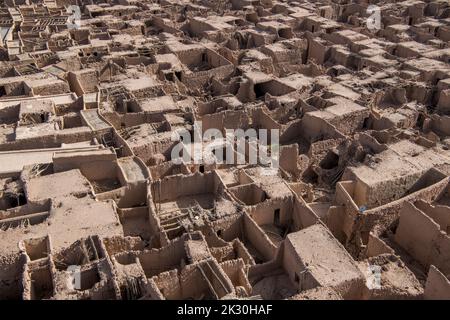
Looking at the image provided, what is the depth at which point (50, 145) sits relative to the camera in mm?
22250

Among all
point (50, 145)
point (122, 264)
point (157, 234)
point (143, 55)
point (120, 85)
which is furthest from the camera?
point (143, 55)

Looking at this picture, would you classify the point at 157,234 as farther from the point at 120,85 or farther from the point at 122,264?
the point at 120,85

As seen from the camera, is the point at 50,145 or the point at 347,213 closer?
the point at 347,213

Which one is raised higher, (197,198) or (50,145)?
(50,145)

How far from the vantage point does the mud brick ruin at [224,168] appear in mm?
15203

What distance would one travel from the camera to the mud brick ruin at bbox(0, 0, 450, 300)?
15203mm

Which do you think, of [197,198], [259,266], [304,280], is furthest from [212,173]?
[304,280]

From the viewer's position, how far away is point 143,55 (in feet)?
111

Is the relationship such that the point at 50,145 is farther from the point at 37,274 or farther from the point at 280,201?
the point at 280,201

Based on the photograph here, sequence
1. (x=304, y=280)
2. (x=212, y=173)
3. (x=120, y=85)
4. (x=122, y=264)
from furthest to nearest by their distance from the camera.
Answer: (x=120, y=85), (x=212, y=173), (x=122, y=264), (x=304, y=280)

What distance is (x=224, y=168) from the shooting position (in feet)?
70.8

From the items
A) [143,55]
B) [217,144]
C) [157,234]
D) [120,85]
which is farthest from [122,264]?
[143,55]

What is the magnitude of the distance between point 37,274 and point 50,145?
8.67 metres

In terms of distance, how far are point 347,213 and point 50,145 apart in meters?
13.7
